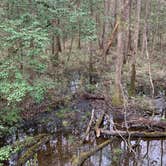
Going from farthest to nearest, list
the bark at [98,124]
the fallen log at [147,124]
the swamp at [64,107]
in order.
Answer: the fallen log at [147,124], the bark at [98,124], the swamp at [64,107]

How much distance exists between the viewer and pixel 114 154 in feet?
37.5

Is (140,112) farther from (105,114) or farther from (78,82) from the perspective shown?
(78,82)

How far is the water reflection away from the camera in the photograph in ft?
35.6

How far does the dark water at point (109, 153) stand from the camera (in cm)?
1084

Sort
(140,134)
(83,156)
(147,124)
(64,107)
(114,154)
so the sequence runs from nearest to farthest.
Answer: (83,156)
(114,154)
(140,134)
(147,124)
(64,107)

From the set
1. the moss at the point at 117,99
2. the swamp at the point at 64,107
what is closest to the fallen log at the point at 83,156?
the swamp at the point at 64,107

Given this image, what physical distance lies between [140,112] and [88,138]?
375cm

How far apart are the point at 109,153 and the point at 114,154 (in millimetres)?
201

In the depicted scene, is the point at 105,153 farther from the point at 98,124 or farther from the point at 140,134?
the point at 98,124

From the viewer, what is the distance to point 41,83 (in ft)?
45.2

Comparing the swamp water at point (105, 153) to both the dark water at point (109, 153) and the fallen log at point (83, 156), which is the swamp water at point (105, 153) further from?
the fallen log at point (83, 156)

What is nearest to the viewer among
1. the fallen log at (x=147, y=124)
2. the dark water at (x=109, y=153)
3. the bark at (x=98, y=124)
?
the dark water at (x=109, y=153)

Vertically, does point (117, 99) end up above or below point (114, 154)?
above

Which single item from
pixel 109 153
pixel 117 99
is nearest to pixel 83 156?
pixel 109 153
